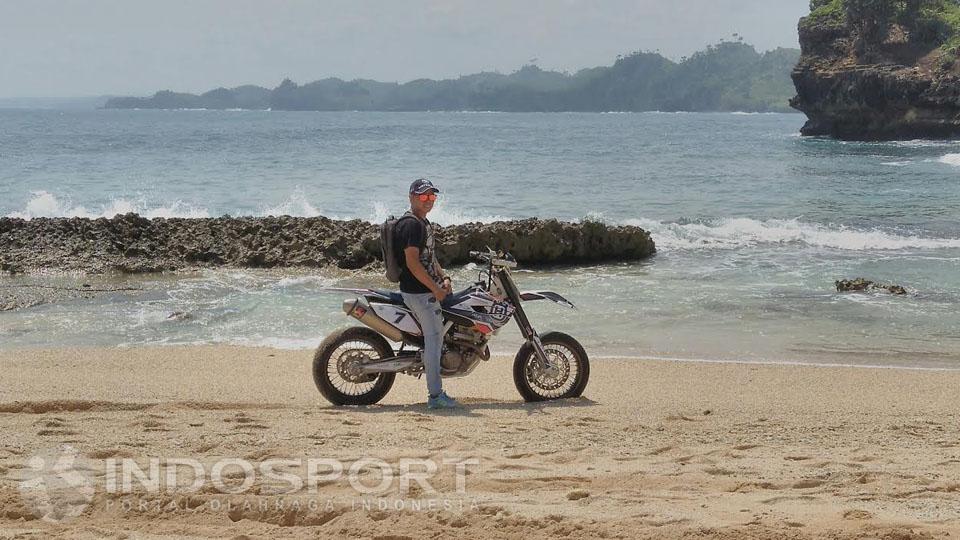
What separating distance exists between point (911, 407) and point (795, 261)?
32.0ft

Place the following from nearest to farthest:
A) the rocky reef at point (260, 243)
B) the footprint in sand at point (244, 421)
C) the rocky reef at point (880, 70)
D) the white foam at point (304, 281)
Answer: the footprint in sand at point (244, 421), the white foam at point (304, 281), the rocky reef at point (260, 243), the rocky reef at point (880, 70)

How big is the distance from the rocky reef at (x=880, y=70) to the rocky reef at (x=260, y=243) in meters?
55.0

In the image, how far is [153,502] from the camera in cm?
449

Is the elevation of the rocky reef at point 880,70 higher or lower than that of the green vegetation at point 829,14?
lower

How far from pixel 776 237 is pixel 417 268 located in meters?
14.9

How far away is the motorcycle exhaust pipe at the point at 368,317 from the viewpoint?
690 cm

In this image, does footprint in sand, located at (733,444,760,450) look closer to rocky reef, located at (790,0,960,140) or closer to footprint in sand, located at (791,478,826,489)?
footprint in sand, located at (791,478,826,489)

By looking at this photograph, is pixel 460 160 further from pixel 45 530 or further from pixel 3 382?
pixel 45 530

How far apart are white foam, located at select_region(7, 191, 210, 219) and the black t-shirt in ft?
61.2

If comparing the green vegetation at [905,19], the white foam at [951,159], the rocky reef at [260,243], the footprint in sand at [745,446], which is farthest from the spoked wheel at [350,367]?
the green vegetation at [905,19]

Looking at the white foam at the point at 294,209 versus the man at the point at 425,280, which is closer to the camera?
the man at the point at 425,280

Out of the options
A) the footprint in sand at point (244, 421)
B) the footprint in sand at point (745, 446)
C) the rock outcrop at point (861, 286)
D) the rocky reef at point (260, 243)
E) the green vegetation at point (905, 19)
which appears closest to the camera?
the footprint in sand at point (745, 446)

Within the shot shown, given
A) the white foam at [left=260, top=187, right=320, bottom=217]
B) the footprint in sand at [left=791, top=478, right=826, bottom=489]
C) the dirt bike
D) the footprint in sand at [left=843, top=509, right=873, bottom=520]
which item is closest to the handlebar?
the dirt bike

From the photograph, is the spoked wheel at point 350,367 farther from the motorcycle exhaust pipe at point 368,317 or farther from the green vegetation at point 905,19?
the green vegetation at point 905,19
